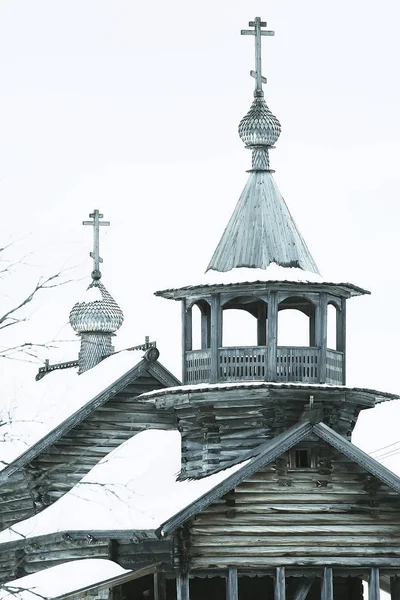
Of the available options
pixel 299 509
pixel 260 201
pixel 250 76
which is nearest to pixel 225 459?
pixel 299 509

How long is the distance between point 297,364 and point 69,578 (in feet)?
19.1

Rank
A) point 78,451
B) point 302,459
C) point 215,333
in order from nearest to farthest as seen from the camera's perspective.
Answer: point 302,459, point 215,333, point 78,451

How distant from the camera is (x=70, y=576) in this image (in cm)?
3597

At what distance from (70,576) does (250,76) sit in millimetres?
10626

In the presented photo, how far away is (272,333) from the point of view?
36.1 metres

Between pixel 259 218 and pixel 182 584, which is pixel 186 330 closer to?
pixel 259 218

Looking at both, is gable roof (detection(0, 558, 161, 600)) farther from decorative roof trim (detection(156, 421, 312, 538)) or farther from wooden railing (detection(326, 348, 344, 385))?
wooden railing (detection(326, 348, 344, 385))

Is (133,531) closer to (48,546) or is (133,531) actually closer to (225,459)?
(225,459)

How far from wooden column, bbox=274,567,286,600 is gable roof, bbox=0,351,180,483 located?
299 inches

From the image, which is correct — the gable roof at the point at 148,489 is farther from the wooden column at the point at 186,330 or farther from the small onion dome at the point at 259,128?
the small onion dome at the point at 259,128

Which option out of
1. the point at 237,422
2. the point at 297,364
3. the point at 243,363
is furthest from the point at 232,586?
the point at 297,364

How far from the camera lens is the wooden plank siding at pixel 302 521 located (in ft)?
115

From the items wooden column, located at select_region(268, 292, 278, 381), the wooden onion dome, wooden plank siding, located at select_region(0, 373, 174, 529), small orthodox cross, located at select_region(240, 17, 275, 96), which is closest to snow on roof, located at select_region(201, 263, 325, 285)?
the wooden onion dome

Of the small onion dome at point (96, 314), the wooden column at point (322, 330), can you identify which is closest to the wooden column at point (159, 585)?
the wooden column at point (322, 330)
